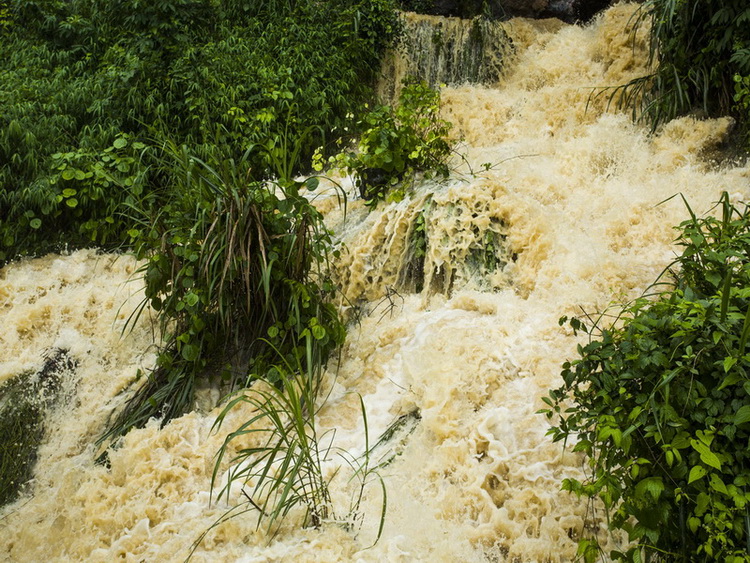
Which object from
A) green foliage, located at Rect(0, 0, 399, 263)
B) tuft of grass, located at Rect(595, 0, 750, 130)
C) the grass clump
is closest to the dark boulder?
green foliage, located at Rect(0, 0, 399, 263)

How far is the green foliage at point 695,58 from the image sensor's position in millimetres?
4598

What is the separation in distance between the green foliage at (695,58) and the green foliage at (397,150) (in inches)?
75.3

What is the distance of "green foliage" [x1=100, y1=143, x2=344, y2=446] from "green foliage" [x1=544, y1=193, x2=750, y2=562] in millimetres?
1819

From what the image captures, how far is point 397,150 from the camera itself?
4906mm

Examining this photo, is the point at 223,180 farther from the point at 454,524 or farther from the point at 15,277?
the point at 15,277

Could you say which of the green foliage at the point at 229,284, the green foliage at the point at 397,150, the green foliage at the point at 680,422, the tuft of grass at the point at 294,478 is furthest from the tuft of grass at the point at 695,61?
the tuft of grass at the point at 294,478

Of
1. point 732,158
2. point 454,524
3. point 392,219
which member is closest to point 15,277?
point 392,219

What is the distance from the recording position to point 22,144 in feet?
18.9

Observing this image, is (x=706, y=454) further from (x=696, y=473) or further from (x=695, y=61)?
(x=695, y=61)

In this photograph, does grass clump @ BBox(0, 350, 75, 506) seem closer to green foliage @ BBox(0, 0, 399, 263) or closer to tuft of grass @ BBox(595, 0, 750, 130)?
green foliage @ BBox(0, 0, 399, 263)

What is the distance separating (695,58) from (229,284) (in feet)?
14.6

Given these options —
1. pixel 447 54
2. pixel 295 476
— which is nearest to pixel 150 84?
pixel 447 54

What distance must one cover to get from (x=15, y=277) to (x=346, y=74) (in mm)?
4060

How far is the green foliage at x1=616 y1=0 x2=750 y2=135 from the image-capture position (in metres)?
4.60
